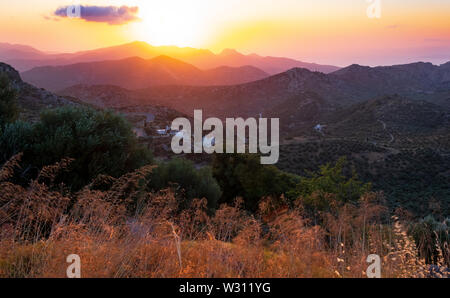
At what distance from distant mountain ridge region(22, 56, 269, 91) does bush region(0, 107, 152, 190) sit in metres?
103

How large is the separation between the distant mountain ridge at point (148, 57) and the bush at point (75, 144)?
131 metres

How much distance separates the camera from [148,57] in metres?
130

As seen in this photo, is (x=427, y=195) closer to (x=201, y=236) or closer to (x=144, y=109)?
(x=201, y=236)

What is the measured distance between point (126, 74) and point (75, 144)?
383ft

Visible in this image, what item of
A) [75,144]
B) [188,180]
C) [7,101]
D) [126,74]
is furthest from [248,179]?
[126,74]

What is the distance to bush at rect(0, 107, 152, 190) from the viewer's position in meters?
7.52

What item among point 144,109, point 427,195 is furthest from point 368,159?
point 144,109

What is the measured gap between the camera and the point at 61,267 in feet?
9.43

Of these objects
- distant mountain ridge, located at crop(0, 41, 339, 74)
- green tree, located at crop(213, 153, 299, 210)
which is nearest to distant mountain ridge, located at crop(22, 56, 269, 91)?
distant mountain ridge, located at crop(0, 41, 339, 74)

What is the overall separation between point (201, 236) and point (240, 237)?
1.01 metres

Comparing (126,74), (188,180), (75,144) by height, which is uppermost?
(126,74)
